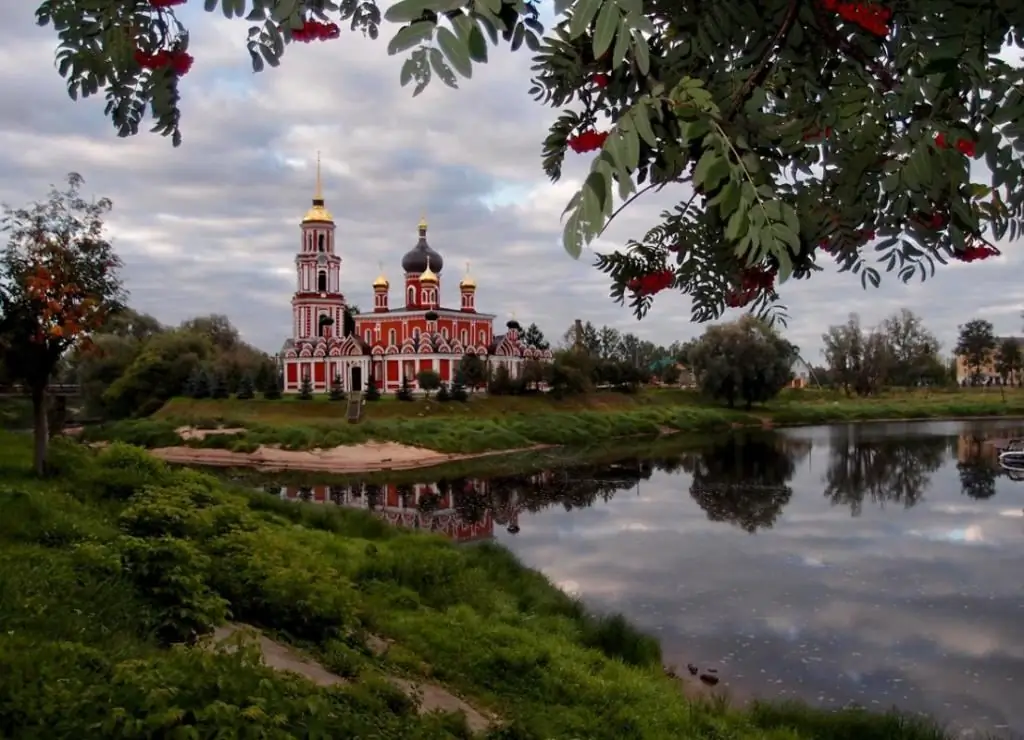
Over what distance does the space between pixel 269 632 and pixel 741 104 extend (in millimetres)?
6589

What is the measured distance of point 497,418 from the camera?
4750 centimetres

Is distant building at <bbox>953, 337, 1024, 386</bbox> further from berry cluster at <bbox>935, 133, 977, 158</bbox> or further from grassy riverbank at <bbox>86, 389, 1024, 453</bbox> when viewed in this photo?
berry cluster at <bbox>935, 133, 977, 158</bbox>

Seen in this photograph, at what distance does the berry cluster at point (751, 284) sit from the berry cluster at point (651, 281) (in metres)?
0.21

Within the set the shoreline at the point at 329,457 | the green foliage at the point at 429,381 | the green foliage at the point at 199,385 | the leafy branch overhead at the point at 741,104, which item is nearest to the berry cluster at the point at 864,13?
the leafy branch overhead at the point at 741,104

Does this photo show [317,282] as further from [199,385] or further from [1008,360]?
[1008,360]

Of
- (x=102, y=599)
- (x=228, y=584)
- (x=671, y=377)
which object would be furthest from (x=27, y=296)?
(x=671, y=377)

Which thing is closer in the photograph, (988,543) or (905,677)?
(905,677)

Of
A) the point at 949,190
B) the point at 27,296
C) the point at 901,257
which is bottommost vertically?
the point at 901,257

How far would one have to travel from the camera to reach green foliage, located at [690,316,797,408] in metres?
51.7

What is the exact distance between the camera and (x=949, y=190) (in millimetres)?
2217

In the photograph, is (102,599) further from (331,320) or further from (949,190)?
(331,320)

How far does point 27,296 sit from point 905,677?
1246 centimetres

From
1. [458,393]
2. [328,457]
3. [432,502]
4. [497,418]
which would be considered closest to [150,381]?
[458,393]

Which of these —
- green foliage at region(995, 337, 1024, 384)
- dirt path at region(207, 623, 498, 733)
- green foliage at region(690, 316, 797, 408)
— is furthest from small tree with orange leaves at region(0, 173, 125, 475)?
green foliage at region(995, 337, 1024, 384)
